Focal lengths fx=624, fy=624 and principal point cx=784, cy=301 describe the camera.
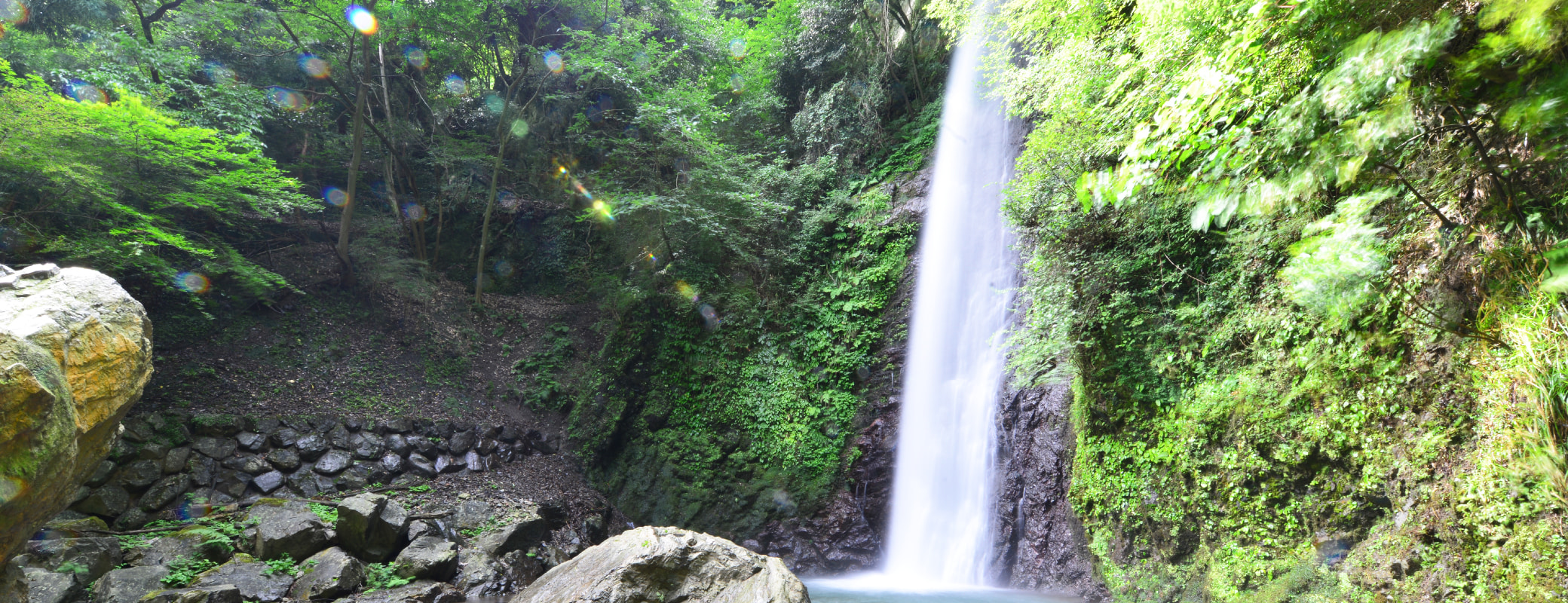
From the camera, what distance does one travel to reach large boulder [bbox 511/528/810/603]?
4.56 metres

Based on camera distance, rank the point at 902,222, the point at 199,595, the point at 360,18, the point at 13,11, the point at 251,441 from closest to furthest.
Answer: the point at 199,595, the point at 251,441, the point at 13,11, the point at 360,18, the point at 902,222

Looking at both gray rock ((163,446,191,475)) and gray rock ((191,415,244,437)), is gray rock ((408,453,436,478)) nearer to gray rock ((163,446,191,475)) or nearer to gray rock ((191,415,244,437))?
gray rock ((191,415,244,437))

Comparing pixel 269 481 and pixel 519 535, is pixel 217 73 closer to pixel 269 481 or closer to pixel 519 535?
pixel 269 481

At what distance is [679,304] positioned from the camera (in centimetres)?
1183

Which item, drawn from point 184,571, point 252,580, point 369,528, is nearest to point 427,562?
point 369,528

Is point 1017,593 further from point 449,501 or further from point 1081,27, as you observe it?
point 449,501

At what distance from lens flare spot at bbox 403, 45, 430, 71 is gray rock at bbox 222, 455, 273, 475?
8807mm

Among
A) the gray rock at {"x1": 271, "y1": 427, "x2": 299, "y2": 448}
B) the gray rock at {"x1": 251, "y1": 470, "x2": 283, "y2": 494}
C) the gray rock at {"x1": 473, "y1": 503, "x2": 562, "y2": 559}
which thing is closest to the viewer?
the gray rock at {"x1": 473, "y1": 503, "x2": 562, "y2": 559}

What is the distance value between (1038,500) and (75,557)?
9.64 m

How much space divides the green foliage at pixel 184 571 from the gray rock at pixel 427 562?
1648 mm

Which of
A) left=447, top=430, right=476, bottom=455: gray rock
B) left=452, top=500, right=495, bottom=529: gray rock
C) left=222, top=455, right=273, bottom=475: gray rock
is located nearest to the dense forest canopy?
left=447, top=430, right=476, bottom=455: gray rock

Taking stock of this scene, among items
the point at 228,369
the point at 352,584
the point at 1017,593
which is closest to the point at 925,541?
the point at 1017,593

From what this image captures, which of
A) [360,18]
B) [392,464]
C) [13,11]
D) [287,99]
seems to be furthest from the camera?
[287,99]

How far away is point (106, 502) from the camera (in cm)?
671
